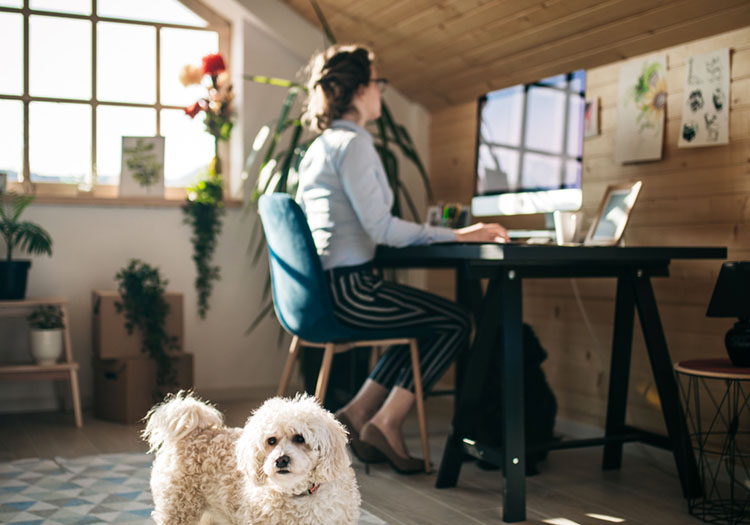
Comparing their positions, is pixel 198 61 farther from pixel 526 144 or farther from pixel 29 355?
pixel 526 144

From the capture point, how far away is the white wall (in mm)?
3619

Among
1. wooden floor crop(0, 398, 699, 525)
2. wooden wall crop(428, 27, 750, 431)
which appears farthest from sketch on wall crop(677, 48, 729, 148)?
wooden floor crop(0, 398, 699, 525)

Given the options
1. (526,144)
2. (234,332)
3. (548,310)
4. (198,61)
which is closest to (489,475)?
(548,310)

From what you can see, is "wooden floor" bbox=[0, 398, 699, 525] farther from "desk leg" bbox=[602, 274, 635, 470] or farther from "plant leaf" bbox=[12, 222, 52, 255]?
"plant leaf" bbox=[12, 222, 52, 255]

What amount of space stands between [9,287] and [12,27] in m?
1.24

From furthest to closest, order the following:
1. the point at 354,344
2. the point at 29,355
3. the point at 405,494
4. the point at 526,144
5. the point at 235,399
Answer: the point at 235,399 → the point at 29,355 → the point at 526,144 → the point at 354,344 → the point at 405,494

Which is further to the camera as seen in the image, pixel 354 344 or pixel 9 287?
pixel 9 287

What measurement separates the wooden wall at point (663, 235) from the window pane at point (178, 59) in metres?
1.68

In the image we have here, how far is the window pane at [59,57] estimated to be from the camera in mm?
3709

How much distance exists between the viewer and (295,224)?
7.85 ft

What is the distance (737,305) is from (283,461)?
1.28 m

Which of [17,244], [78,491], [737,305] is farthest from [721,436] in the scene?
[17,244]

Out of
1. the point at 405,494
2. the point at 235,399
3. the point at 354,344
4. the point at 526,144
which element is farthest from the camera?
the point at 235,399

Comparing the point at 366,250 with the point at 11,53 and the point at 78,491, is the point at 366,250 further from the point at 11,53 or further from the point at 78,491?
the point at 11,53
